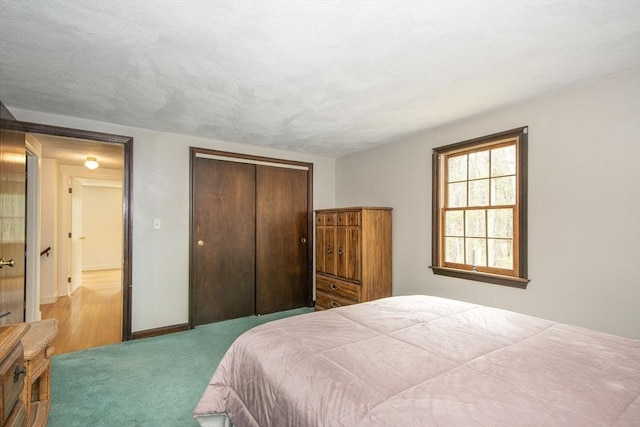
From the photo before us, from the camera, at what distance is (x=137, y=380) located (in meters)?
2.45

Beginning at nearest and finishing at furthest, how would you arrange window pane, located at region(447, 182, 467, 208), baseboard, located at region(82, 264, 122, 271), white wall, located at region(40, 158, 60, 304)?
1. window pane, located at region(447, 182, 467, 208)
2. white wall, located at region(40, 158, 60, 304)
3. baseboard, located at region(82, 264, 122, 271)

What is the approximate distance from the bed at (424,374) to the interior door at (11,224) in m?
1.62

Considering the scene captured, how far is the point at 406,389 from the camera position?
105cm

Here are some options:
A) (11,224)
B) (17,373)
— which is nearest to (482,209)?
(17,373)

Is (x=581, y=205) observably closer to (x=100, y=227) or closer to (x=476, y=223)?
(x=476, y=223)

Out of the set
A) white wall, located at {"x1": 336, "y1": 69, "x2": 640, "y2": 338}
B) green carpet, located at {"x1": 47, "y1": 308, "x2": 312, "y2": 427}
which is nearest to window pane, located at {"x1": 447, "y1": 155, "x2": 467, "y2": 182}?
white wall, located at {"x1": 336, "y1": 69, "x2": 640, "y2": 338}

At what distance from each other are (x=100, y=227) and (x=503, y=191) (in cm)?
911

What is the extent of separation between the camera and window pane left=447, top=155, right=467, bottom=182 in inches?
127

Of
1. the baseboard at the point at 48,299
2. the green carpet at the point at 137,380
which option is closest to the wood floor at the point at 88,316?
the baseboard at the point at 48,299

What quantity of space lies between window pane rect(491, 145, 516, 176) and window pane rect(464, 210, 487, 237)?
0.41m

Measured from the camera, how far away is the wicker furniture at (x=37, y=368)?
143 cm

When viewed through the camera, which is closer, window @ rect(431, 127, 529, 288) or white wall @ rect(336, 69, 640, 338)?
white wall @ rect(336, 69, 640, 338)

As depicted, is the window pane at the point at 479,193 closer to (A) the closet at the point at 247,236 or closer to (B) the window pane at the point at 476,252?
(B) the window pane at the point at 476,252

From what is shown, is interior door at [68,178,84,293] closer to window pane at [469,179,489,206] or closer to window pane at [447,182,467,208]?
window pane at [447,182,467,208]
